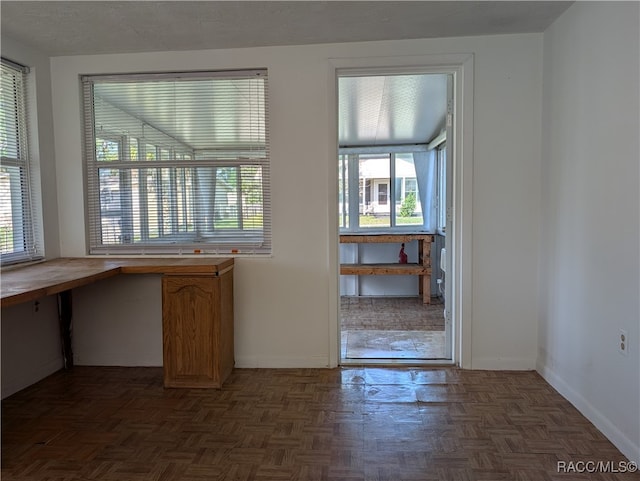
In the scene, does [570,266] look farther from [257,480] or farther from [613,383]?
[257,480]

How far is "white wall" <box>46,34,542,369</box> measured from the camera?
2959 mm

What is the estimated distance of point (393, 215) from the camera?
6.27m

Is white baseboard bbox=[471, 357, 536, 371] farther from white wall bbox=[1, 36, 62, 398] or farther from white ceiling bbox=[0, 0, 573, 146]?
white wall bbox=[1, 36, 62, 398]

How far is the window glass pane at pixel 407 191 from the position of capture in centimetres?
621

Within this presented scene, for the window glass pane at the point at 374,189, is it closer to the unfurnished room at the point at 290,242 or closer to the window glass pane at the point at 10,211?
the unfurnished room at the point at 290,242

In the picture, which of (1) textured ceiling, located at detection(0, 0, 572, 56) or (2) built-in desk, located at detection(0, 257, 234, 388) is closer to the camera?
(1) textured ceiling, located at detection(0, 0, 572, 56)

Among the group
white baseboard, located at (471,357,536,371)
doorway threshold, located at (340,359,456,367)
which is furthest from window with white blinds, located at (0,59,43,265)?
white baseboard, located at (471,357,536,371)

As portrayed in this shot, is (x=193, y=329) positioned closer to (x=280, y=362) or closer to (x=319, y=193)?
(x=280, y=362)

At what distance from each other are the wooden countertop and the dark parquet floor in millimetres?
805

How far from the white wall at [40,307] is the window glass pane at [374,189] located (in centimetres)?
407

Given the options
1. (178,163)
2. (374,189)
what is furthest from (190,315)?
(374,189)

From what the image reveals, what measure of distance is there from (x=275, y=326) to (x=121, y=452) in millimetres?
1349

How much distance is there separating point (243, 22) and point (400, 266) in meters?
3.82

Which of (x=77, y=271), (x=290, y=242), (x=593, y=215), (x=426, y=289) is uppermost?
(x=593, y=215)
